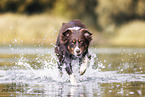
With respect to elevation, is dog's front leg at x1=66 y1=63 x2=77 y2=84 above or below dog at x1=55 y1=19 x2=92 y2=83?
below

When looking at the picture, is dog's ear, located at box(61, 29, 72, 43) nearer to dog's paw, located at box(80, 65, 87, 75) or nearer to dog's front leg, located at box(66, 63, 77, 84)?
dog's front leg, located at box(66, 63, 77, 84)

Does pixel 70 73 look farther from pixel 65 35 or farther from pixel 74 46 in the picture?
pixel 65 35

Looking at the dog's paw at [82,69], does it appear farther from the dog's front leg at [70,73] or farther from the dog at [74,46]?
the dog's front leg at [70,73]

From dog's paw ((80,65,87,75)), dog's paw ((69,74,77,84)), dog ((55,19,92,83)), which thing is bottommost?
dog's paw ((69,74,77,84))

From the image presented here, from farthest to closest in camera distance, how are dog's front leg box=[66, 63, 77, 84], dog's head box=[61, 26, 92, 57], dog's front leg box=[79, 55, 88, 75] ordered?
dog's front leg box=[79, 55, 88, 75] < dog's front leg box=[66, 63, 77, 84] < dog's head box=[61, 26, 92, 57]

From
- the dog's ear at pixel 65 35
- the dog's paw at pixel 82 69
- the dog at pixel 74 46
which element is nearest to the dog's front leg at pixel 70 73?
the dog at pixel 74 46

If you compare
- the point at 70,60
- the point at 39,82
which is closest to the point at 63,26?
the point at 70,60

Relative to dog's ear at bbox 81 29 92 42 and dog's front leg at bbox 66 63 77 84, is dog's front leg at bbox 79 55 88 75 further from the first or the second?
dog's ear at bbox 81 29 92 42

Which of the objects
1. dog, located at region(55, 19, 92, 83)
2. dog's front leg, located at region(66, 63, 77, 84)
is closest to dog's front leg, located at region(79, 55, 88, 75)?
dog, located at region(55, 19, 92, 83)

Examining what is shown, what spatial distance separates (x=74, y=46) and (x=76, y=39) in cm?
19

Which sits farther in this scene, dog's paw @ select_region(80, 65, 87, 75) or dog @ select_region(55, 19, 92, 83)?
dog's paw @ select_region(80, 65, 87, 75)

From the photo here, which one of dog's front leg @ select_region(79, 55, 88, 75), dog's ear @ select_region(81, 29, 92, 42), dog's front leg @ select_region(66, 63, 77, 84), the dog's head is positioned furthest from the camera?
dog's front leg @ select_region(79, 55, 88, 75)

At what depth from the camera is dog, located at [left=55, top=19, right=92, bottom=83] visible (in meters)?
10.9

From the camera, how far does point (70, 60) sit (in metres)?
11.5
